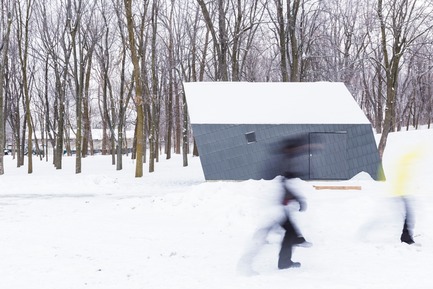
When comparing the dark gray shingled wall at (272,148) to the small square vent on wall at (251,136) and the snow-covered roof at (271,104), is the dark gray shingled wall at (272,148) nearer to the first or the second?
the small square vent on wall at (251,136)

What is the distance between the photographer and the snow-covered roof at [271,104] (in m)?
19.8

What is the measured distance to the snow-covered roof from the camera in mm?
19828

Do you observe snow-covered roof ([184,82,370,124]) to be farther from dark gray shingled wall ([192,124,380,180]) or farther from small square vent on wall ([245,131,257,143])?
small square vent on wall ([245,131,257,143])

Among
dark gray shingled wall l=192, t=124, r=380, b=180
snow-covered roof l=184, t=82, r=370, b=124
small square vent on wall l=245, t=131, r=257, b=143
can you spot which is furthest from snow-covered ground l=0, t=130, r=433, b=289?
snow-covered roof l=184, t=82, r=370, b=124

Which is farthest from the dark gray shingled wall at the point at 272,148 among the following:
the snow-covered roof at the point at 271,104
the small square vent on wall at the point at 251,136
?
the snow-covered roof at the point at 271,104

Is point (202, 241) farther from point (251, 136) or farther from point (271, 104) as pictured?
point (271, 104)

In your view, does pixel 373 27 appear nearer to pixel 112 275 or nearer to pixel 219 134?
pixel 219 134

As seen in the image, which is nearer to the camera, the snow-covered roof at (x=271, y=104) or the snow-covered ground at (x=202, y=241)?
the snow-covered ground at (x=202, y=241)

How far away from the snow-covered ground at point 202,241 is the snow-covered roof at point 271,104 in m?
5.15

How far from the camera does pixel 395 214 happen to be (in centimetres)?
1010

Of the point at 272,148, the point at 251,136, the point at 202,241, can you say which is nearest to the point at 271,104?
the point at 251,136

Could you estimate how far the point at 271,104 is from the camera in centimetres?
2105

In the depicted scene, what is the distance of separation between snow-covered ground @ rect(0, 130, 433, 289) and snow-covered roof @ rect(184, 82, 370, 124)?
16.9 feet

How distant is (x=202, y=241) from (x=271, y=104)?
13.3 metres
